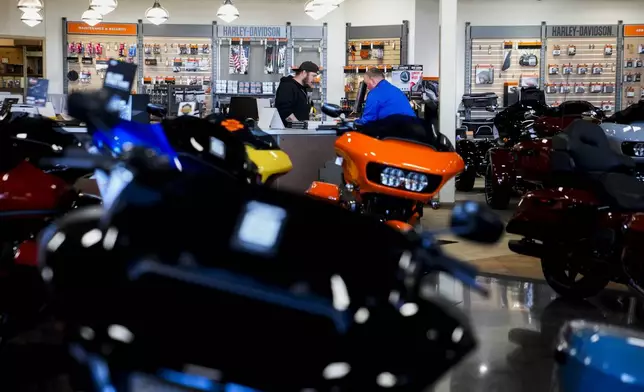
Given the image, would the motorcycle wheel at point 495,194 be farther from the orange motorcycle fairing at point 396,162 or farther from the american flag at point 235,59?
the american flag at point 235,59

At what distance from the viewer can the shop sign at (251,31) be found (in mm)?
15828

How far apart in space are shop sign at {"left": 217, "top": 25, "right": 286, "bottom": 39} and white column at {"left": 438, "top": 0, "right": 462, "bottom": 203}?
18.9 feet

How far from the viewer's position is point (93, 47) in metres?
15.7

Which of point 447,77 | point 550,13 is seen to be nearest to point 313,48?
point 550,13

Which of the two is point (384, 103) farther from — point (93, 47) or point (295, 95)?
point (93, 47)

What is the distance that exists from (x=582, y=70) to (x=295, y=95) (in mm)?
8035

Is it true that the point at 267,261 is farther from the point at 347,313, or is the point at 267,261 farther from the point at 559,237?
the point at 559,237

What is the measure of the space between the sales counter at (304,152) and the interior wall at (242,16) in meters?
7.66

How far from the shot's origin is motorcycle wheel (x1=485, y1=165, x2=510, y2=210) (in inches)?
406

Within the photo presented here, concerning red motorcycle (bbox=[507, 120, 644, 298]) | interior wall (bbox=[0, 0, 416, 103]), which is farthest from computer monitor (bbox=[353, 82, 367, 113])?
interior wall (bbox=[0, 0, 416, 103])

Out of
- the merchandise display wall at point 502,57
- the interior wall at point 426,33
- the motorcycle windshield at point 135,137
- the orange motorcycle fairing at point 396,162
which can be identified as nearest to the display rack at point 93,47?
the interior wall at point 426,33

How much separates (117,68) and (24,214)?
0.78m

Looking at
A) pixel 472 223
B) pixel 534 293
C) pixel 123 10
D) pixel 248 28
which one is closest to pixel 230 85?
pixel 248 28

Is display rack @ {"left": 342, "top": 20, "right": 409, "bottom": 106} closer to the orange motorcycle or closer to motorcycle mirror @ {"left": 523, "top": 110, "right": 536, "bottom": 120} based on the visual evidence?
motorcycle mirror @ {"left": 523, "top": 110, "right": 536, "bottom": 120}
